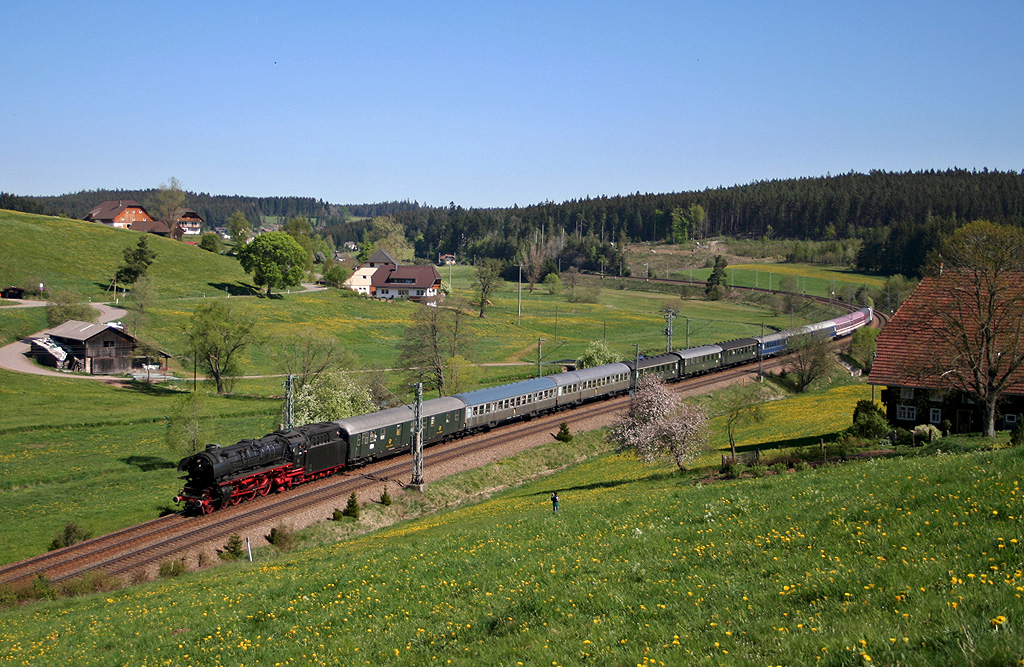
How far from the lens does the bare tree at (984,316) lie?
1412 inches

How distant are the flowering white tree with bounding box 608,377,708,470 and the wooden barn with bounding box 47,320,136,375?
219ft

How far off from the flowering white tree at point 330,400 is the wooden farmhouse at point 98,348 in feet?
136

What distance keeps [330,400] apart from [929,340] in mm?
38279

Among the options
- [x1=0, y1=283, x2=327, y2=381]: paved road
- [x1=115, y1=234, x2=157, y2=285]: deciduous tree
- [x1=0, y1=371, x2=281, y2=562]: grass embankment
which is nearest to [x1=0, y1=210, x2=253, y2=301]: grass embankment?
[x1=115, y1=234, x2=157, y2=285]: deciduous tree

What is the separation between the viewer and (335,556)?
1008 inches

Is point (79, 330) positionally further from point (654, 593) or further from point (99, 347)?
point (654, 593)

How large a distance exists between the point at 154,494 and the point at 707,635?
130 feet

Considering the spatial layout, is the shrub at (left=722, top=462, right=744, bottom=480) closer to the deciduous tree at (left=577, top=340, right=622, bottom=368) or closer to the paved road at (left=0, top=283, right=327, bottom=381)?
the deciduous tree at (left=577, top=340, right=622, bottom=368)

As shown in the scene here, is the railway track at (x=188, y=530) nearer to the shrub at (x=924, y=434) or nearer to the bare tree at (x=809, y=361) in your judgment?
the shrub at (x=924, y=434)

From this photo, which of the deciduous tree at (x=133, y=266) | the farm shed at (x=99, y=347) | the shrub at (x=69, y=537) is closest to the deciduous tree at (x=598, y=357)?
the farm shed at (x=99, y=347)

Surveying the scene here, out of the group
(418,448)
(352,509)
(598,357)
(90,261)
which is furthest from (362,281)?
(352,509)

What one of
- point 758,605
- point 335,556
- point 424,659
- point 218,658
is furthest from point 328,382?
point 758,605

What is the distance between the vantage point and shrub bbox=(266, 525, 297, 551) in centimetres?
3234

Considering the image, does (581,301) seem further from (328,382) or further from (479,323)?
(328,382)
